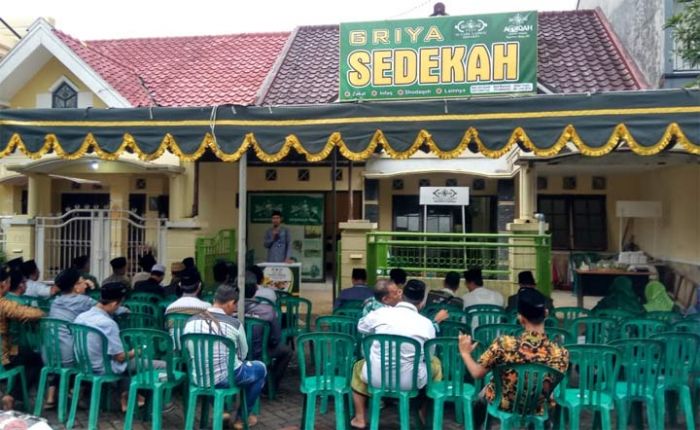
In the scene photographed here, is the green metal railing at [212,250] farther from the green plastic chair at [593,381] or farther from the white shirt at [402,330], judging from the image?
the green plastic chair at [593,381]

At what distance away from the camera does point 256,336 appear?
510 centimetres

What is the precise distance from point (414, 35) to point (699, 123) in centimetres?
386

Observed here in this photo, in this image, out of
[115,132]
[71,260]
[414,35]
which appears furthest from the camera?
[71,260]

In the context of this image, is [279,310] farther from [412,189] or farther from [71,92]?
[71,92]

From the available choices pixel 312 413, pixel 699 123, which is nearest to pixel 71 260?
pixel 312 413

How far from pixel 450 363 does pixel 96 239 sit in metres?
8.43

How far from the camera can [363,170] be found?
12.7 meters

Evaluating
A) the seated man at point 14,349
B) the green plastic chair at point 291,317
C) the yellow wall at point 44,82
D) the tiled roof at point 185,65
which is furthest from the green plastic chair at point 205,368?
the yellow wall at point 44,82

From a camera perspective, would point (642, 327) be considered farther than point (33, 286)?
No

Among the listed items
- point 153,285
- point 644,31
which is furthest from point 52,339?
point 644,31

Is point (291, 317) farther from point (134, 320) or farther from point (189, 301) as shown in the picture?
point (134, 320)

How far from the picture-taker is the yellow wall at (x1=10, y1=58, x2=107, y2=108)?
12961mm

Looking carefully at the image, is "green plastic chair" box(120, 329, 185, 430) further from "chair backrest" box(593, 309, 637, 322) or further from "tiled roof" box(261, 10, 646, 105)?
"tiled roof" box(261, 10, 646, 105)

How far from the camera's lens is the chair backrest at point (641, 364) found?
4.16 metres
